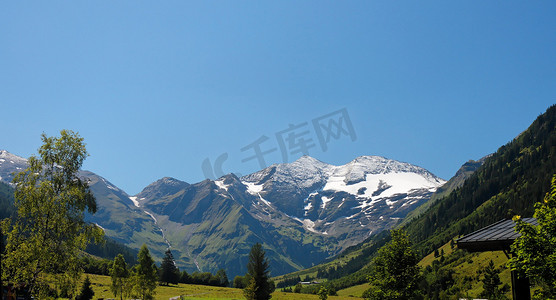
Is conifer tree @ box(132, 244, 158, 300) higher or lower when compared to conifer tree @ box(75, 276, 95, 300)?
higher

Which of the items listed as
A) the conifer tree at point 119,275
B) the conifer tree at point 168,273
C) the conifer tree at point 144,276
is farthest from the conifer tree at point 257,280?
the conifer tree at point 168,273

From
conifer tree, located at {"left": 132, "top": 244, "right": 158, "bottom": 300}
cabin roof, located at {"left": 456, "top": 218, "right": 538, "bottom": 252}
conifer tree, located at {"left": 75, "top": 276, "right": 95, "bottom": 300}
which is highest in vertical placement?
cabin roof, located at {"left": 456, "top": 218, "right": 538, "bottom": 252}

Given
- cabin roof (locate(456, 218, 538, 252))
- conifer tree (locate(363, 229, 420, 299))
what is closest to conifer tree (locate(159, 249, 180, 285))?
conifer tree (locate(363, 229, 420, 299))

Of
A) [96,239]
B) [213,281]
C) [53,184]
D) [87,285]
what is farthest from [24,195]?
[213,281]

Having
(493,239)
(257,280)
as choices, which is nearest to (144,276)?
(257,280)

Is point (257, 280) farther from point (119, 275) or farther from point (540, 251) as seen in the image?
point (540, 251)

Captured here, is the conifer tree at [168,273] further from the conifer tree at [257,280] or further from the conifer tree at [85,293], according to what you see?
the conifer tree at [257,280]

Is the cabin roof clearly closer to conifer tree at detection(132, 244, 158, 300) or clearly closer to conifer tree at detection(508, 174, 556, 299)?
conifer tree at detection(508, 174, 556, 299)

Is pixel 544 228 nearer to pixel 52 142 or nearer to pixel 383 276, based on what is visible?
pixel 383 276

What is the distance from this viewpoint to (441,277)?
603ft

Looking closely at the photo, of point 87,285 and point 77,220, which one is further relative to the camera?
point 87,285

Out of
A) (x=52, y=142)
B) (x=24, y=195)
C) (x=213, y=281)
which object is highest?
(x=52, y=142)

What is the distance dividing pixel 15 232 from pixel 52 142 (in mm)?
8123

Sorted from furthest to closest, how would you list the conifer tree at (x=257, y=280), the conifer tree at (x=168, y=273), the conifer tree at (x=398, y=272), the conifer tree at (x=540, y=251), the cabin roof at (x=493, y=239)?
the conifer tree at (x=168, y=273) → the conifer tree at (x=257, y=280) → the conifer tree at (x=398, y=272) → the cabin roof at (x=493, y=239) → the conifer tree at (x=540, y=251)
